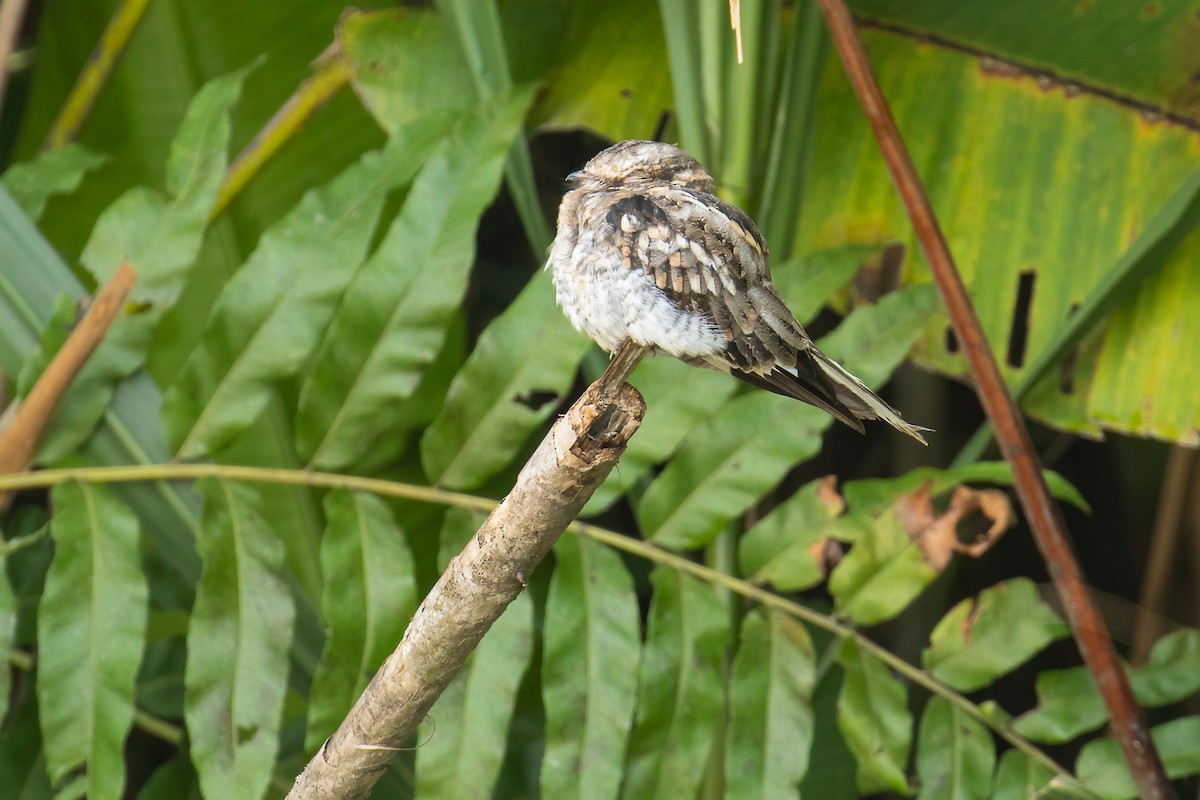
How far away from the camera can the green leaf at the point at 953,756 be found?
1697 mm

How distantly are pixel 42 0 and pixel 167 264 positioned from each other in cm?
136

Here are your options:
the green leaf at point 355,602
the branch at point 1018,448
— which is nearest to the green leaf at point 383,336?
the green leaf at point 355,602

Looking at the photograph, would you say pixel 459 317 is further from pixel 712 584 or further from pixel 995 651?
pixel 995 651

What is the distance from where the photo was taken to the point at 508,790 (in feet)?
6.92

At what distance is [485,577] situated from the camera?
1176 millimetres

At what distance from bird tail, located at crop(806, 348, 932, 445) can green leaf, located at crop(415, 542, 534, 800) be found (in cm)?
53

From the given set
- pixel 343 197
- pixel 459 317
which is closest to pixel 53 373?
pixel 343 197

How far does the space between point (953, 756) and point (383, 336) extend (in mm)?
1068

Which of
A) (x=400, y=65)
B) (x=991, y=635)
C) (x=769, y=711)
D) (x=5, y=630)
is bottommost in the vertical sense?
(x=991, y=635)

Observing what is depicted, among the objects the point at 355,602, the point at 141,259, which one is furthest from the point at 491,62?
the point at 355,602

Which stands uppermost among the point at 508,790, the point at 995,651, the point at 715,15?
the point at 715,15

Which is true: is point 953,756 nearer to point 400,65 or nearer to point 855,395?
point 855,395

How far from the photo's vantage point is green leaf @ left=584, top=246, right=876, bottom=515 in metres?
1.70

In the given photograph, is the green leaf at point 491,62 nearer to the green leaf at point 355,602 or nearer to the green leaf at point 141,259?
the green leaf at point 141,259
